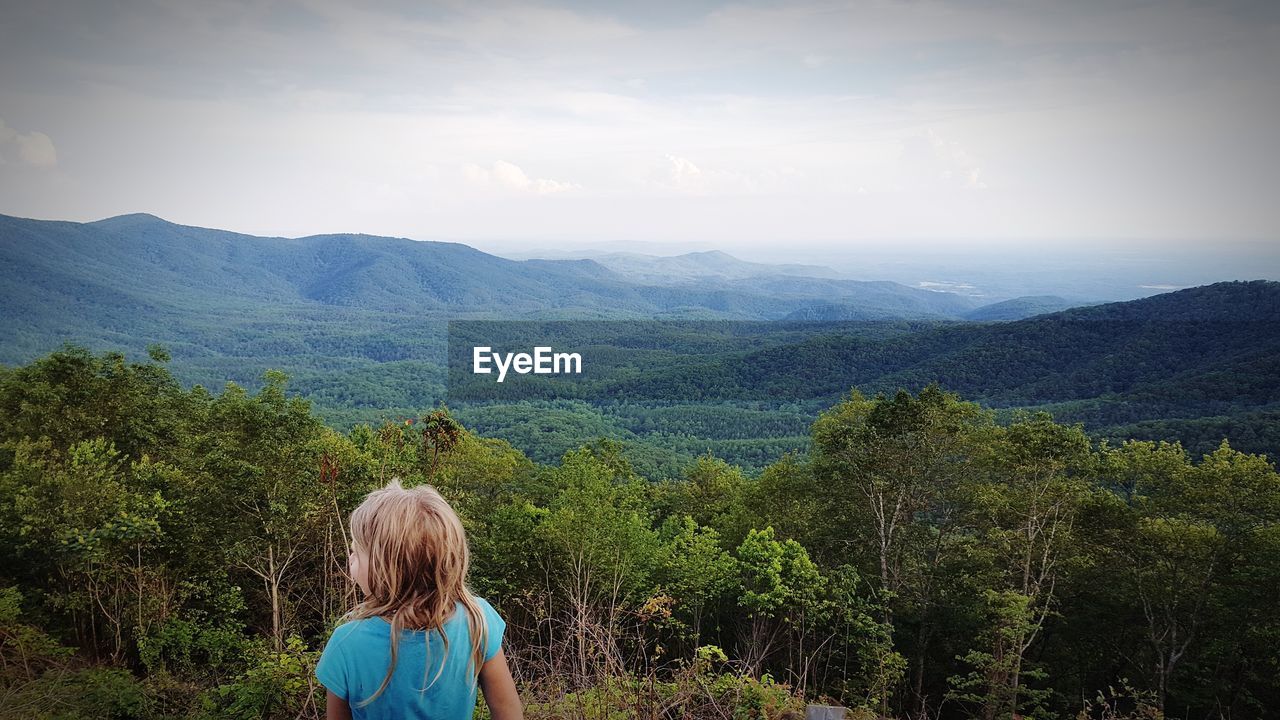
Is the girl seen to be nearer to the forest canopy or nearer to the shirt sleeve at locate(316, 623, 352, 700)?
the shirt sleeve at locate(316, 623, 352, 700)

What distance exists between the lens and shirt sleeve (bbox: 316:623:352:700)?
2.07m

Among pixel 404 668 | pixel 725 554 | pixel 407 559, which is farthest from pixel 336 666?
pixel 725 554

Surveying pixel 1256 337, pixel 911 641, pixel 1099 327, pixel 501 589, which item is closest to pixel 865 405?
pixel 911 641

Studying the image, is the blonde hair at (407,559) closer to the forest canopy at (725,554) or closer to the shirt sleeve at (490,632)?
the shirt sleeve at (490,632)

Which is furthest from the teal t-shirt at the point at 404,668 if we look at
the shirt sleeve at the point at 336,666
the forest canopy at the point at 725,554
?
the forest canopy at the point at 725,554

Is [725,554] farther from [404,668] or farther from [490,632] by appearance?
[404,668]

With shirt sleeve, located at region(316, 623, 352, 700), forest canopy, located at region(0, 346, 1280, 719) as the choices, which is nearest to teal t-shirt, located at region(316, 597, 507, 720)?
shirt sleeve, located at region(316, 623, 352, 700)

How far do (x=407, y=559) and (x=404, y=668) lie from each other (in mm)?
403

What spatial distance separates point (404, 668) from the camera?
7.00 feet

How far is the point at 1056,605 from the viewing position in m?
17.6

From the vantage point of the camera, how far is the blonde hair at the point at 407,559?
2039 mm

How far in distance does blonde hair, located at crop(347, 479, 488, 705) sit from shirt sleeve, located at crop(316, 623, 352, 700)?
7 centimetres

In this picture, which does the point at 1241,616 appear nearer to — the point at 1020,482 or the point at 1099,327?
the point at 1020,482

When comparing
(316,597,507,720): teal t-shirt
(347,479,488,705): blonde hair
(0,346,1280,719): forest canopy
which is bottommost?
(0,346,1280,719): forest canopy
